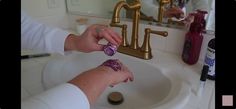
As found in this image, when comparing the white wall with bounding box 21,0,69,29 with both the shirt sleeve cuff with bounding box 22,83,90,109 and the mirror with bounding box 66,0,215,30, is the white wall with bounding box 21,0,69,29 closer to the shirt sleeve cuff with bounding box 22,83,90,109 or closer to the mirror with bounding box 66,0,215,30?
the mirror with bounding box 66,0,215,30

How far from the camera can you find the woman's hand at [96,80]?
1.59ft

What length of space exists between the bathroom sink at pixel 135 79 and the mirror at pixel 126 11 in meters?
0.18

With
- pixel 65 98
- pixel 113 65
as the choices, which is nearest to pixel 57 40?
pixel 113 65

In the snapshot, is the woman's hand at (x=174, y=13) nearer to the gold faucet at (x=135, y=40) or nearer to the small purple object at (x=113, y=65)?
the gold faucet at (x=135, y=40)

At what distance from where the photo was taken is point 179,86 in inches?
28.0

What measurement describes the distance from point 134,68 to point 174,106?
0.32m

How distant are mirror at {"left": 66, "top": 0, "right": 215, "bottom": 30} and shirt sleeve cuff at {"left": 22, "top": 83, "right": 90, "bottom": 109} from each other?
52 cm

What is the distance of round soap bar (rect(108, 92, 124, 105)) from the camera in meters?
0.87

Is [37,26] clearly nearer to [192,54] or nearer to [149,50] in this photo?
[149,50]

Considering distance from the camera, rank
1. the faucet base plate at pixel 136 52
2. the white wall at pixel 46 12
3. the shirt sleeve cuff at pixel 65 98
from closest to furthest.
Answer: the shirt sleeve cuff at pixel 65 98
the faucet base plate at pixel 136 52
the white wall at pixel 46 12

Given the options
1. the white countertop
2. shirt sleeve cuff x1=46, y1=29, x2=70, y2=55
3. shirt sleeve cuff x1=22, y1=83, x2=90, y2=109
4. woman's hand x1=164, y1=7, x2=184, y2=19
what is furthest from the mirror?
shirt sleeve cuff x1=22, y1=83, x2=90, y2=109

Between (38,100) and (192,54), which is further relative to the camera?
(192,54)

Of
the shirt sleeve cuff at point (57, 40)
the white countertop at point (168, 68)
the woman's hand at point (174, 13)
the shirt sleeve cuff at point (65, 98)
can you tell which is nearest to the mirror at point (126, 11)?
the woman's hand at point (174, 13)
